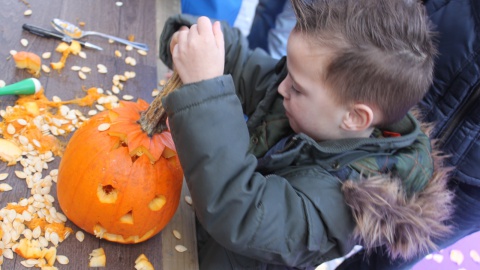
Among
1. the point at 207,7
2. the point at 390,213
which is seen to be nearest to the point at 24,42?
the point at 207,7

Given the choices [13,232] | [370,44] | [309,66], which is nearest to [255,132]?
[309,66]

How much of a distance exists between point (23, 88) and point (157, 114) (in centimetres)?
42

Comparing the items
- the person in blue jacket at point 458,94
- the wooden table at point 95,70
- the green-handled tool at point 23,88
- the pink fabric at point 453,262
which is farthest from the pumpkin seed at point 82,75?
the pink fabric at point 453,262

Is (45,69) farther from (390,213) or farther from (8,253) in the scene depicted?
(390,213)

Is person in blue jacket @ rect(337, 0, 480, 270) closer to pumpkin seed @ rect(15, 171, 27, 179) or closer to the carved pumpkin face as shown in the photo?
the carved pumpkin face

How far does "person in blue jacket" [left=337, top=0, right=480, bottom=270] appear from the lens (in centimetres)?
115

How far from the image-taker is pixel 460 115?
1239 mm

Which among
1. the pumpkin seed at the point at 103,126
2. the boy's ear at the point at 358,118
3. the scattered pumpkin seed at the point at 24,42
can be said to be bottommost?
the scattered pumpkin seed at the point at 24,42

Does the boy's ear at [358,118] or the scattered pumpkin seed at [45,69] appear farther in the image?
the scattered pumpkin seed at [45,69]

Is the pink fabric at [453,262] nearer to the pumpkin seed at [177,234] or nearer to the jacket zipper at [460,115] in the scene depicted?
the jacket zipper at [460,115]

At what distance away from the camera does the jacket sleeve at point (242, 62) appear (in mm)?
1188

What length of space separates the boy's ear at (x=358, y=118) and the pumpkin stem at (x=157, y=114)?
0.36m

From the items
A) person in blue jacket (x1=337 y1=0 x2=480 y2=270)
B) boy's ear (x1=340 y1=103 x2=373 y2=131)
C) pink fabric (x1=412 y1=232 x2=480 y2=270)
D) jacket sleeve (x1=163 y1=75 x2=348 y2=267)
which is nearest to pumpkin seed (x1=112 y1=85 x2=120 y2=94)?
jacket sleeve (x1=163 y1=75 x2=348 y2=267)

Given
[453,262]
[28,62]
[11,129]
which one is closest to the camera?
[11,129]
